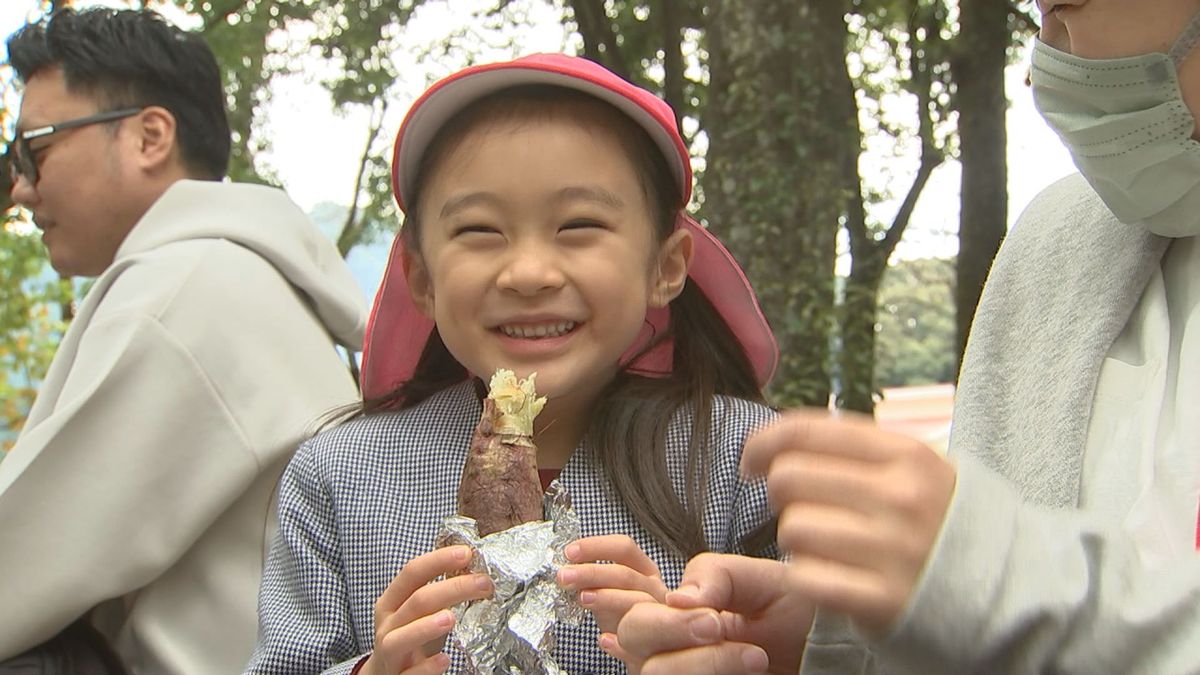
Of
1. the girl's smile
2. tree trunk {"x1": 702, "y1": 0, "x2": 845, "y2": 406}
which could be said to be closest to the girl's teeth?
the girl's smile

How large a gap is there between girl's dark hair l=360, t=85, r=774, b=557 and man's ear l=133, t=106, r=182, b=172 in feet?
4.94

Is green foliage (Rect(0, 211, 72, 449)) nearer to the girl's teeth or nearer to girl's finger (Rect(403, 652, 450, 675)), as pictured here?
the girl's teeth

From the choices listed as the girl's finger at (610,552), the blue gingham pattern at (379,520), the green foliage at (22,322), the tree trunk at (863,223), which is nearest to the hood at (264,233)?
the blue gingham pattern at (379,520)

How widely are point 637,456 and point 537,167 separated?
55 cm

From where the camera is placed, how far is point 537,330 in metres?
2.02

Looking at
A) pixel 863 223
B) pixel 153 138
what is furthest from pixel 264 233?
pixel 863 223

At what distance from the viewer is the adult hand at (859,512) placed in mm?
1091

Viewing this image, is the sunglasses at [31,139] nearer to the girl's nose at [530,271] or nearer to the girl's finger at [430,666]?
the girl's nose at [530,271]

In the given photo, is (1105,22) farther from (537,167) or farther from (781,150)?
(781,150)

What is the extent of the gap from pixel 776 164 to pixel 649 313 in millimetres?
3184

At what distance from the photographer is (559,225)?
2.01 metres

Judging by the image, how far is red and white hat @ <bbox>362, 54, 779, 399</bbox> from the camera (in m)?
2.11

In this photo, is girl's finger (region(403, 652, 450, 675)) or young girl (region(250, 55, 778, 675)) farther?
young girl (region(250, 55, 778, 675))

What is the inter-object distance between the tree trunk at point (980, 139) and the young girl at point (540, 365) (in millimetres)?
6989
